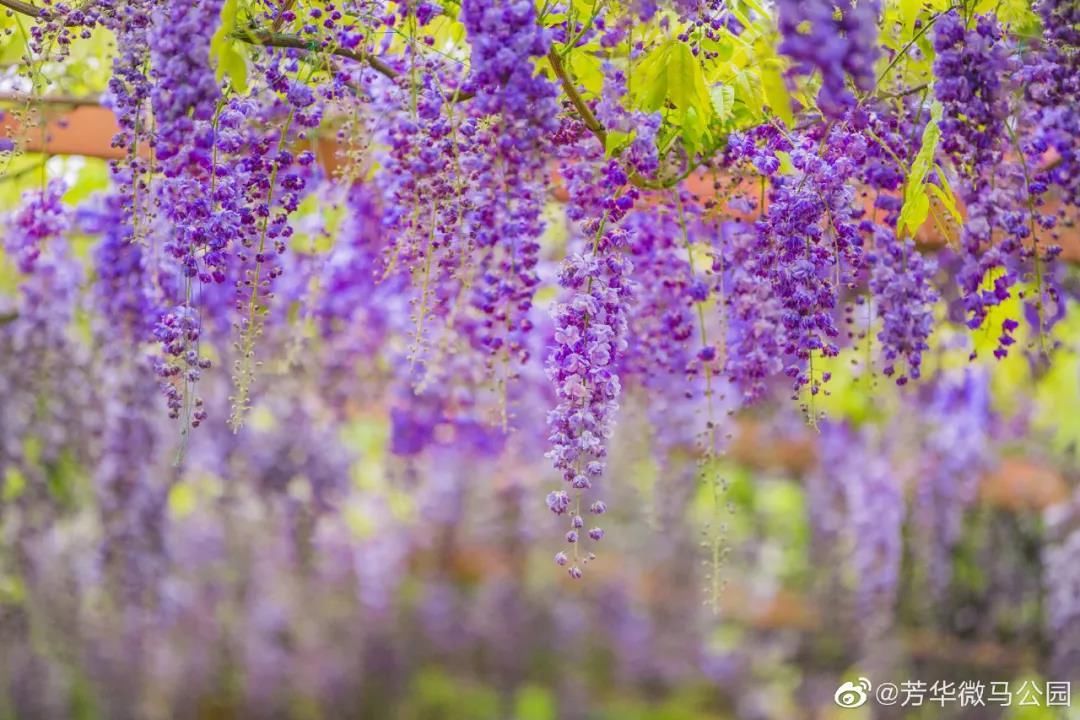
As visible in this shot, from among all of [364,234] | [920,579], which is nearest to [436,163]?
[364,234]

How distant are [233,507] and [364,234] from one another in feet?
5.70

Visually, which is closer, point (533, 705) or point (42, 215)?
point (42, 215)

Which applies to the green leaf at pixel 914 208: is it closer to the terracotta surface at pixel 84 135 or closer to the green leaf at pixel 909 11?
the green leaf at pixel 909 11

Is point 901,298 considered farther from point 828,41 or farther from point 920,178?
point 828,41

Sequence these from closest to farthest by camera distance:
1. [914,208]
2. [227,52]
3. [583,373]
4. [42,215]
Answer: [227,52]
[583,373]
[914,208]
[42,215]

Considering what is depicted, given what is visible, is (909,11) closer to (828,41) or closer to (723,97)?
(723,97)

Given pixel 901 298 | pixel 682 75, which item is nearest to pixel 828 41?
pixel 682 75

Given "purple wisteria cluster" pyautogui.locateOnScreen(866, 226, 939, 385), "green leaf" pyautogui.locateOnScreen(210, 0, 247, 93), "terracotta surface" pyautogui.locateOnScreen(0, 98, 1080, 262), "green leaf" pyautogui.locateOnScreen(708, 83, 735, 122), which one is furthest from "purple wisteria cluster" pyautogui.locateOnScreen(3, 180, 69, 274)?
"purple wisteria cluster" pyautogui.locateOnScreen(866, 226, 939, 385)

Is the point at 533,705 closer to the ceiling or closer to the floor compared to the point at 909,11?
closer to the floor

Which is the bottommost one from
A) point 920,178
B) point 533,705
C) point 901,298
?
point 533,705

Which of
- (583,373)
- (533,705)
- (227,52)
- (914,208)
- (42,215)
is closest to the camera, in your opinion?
(227,52)

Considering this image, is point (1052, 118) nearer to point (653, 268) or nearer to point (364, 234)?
point (653, 268)

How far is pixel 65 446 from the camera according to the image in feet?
12.0

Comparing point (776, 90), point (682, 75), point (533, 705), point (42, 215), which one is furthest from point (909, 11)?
point (533, 705)
